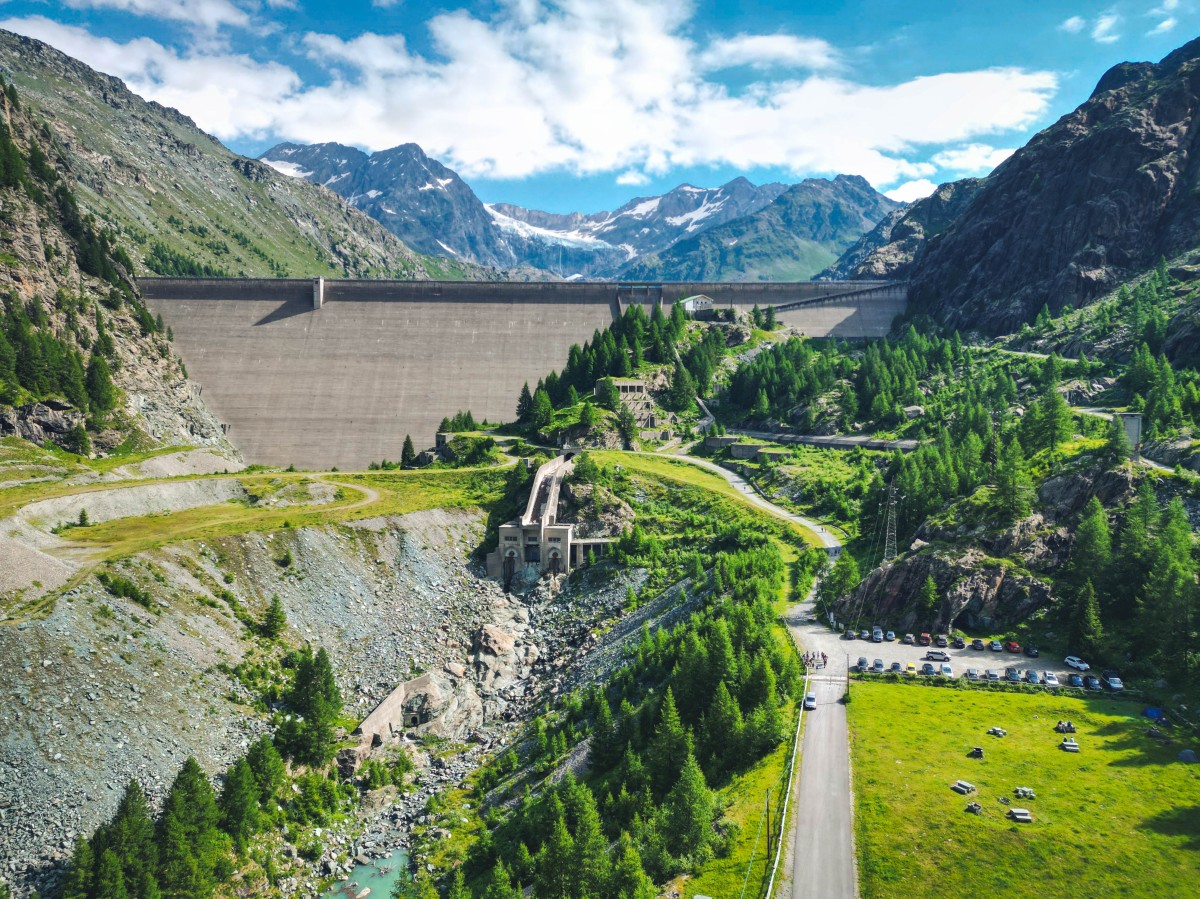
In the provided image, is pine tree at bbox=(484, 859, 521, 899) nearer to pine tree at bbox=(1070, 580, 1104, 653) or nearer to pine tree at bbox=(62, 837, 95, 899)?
pine tree at bbox=(62, 837, 95, 899)

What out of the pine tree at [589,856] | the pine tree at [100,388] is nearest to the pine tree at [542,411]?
the pine tree at [100,388]

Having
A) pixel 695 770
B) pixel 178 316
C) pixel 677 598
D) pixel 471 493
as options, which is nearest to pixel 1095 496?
pixel 677 598

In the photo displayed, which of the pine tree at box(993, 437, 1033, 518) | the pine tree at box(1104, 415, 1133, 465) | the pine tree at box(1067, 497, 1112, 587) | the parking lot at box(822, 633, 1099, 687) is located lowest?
the parking lot at box(822, 633, 1099, 687)

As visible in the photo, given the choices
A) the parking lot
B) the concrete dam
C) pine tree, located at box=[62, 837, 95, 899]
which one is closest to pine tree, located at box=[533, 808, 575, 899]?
pine tree, located at box=[62, 837, 95, 899]

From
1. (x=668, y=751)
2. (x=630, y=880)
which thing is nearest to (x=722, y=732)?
(x=668, y=751)

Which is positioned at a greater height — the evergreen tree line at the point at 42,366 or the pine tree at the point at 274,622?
the evergreen tree line at the point at 42,366

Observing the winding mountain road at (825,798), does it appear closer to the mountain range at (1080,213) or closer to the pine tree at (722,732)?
the pine tree at (722,732)
